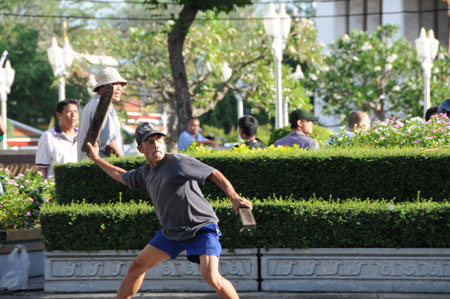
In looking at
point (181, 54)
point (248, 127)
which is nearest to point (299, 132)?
point (248, 127)

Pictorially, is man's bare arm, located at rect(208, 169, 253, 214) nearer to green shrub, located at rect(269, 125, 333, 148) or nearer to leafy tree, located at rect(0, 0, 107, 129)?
green shrub, located at rect(269, 125, 333, 148)

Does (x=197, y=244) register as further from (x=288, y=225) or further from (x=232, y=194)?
(x=288, y=225)

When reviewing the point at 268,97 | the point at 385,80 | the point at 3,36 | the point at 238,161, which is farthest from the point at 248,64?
the point at 3,36

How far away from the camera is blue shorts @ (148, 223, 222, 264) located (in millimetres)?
6059

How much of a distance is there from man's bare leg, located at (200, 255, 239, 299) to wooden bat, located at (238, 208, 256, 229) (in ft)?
2.53

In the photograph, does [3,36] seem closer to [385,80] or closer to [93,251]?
[385,80]

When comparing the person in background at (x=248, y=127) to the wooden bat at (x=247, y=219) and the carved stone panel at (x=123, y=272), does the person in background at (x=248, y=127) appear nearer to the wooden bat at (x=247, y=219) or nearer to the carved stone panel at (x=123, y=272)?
the carved stone panel at (x=123, y=272)

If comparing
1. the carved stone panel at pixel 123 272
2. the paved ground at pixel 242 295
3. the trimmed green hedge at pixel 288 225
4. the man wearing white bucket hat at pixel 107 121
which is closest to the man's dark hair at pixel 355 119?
the trimmed green hedge at pixel 288 225

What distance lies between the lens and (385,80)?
30.8 metres

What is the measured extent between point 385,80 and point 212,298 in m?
24.4

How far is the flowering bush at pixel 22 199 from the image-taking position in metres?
9.07

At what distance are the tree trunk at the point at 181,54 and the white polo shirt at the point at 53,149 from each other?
29.2 feet

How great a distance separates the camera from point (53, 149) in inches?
378

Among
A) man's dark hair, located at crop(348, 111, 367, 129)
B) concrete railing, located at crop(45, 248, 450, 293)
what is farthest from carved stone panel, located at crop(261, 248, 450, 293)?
man's dark hair, located at crop(348, 111, 367, 129)
